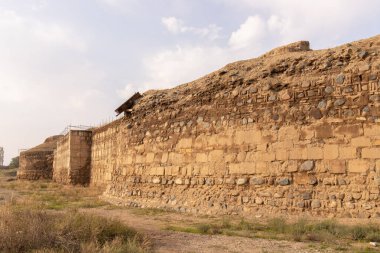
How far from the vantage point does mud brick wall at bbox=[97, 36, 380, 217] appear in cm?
767

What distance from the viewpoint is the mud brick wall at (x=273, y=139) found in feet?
25.2

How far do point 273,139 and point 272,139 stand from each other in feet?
0.10

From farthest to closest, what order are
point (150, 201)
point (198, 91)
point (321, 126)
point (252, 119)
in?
point (150, 201), point (198, 91), point (252, 119), point (321, 126)

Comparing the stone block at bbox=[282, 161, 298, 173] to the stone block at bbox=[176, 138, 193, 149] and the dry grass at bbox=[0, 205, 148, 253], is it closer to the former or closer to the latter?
the stone block at bbox=[176, 138, 193, 149]

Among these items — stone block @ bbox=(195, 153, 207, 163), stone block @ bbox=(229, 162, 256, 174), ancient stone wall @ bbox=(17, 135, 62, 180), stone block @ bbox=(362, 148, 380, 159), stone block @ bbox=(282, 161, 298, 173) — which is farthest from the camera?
ancient stone wall @ bbox=(17, 135, 62, 180)

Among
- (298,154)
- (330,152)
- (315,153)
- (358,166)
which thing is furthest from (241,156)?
(358,166)

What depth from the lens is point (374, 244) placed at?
19.0 feet

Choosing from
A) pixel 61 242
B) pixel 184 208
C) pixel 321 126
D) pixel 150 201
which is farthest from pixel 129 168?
pixel 61 242

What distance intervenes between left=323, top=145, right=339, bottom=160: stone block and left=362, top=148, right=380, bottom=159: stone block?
1.65ft

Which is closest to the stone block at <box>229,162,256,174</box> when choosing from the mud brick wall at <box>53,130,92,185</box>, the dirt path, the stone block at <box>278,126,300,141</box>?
the stone block at <box>278,126,300,141</box>

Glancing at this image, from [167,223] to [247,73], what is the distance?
422 centimetres

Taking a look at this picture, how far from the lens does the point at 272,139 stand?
8852 mm

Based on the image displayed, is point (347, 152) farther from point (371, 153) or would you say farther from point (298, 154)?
point (298, 154)

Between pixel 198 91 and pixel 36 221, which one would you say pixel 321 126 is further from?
pixel 36 221
